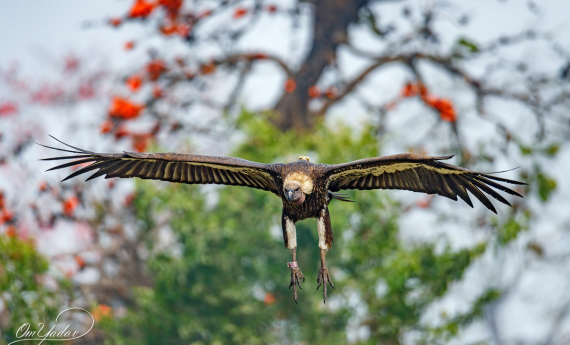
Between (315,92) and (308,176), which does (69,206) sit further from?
(308,176)

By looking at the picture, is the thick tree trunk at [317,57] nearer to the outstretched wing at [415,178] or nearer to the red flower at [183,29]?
the red flower at [183,29]

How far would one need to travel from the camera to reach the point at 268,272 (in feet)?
36.0

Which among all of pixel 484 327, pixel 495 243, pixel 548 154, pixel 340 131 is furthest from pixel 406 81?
pixel 484 327

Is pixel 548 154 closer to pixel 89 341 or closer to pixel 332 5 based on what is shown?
pixel 332 5

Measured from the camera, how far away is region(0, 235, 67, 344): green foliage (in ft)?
31.6

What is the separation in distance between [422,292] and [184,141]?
4936 mm

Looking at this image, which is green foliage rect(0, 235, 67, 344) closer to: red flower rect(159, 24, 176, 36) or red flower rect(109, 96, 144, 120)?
red flower rect(109, 96, 144, 120)

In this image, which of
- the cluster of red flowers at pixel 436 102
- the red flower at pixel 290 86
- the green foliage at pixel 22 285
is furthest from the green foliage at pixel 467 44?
the green foliage at pixel 22 285

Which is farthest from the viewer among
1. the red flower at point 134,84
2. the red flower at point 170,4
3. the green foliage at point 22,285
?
the red flower at point 134,84

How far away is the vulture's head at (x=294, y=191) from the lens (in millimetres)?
4730

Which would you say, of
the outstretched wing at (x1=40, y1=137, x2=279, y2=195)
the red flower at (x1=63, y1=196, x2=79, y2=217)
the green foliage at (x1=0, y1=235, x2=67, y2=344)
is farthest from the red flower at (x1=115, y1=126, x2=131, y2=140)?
the outstretched wing at (x1=40, y1=137, x2=279, y2=195)

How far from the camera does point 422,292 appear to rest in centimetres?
1093

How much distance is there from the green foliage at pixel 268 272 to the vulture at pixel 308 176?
16.8 feet

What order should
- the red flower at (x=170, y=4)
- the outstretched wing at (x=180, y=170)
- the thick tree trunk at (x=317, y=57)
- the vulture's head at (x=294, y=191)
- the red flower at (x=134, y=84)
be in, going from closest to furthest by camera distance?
1. the vulture's head at (x=294, y=191)
2. the outstretched wing at (x=180, y=170)
3. the red flower at (x=170, y=4)
4. the red flower at (x=134, y=84)
5. the thick tree trunk at (x=317, y=57)
